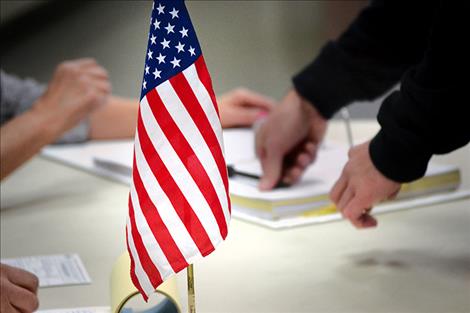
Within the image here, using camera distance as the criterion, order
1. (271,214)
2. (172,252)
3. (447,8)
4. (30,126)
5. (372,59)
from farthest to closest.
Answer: (30,126), (372,59), (271,214), (447,8), (172,252)

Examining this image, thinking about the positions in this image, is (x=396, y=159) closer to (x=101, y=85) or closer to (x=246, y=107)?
(x=101, y=85)

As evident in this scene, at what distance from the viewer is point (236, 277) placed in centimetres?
118

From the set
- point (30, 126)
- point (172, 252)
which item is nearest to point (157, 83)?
point (172, 252)

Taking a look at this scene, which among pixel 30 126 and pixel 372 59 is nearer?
pixel 372 59

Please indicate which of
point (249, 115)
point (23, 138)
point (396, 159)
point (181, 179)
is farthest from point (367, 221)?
point (249, 115)

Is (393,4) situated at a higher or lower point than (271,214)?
higher

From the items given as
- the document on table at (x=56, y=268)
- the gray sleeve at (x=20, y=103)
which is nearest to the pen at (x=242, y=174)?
the document on table at (x=56, y=268)

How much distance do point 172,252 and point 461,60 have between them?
1.47 feet

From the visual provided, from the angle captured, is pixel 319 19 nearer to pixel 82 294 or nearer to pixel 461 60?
pixel 461 60

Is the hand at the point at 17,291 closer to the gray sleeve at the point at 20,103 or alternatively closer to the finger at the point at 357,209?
the finger at the point at 357,209

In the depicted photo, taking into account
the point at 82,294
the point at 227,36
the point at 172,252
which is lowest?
the point at 82,294

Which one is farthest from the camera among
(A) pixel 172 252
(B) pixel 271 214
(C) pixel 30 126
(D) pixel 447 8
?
(C) pixel 30 126

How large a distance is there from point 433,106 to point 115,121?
1.23 metres

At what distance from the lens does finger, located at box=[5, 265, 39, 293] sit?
3.33 feet
